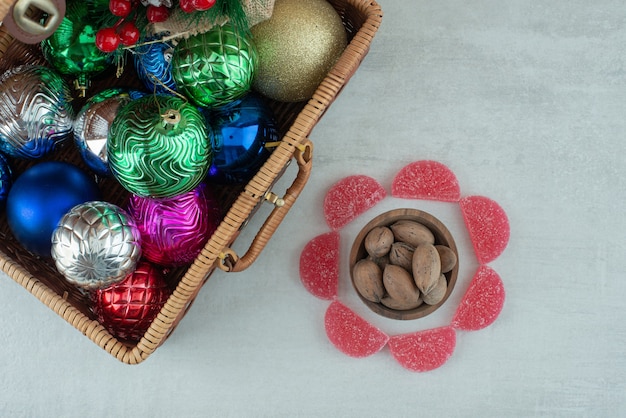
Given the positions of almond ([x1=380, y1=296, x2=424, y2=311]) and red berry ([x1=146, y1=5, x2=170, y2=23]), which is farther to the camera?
almond ([x1=380, y1=296, x2=424, y2=311])

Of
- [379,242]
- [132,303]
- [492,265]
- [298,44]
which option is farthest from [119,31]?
[492,265]

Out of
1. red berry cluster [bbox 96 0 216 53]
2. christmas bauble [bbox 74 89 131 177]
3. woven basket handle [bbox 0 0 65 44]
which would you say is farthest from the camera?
christmas bauble [bbox 74 89 131 177]

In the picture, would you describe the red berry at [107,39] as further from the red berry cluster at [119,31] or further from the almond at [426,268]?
the almond at [426,268]

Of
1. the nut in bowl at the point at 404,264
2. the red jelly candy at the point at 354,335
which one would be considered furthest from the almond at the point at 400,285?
the red jelly candy at the point at 354,335

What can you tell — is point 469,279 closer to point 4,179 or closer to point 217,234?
point 217,234

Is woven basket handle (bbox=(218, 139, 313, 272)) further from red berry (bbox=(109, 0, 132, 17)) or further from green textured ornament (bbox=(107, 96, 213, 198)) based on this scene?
red berry (bbox=(109, 0, 132, 17))

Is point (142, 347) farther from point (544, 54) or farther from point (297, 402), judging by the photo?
point (544, 54)

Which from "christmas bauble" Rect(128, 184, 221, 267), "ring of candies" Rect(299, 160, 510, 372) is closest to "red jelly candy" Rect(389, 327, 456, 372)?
"ring of candies" Rect(299, 160, 510, 372)
